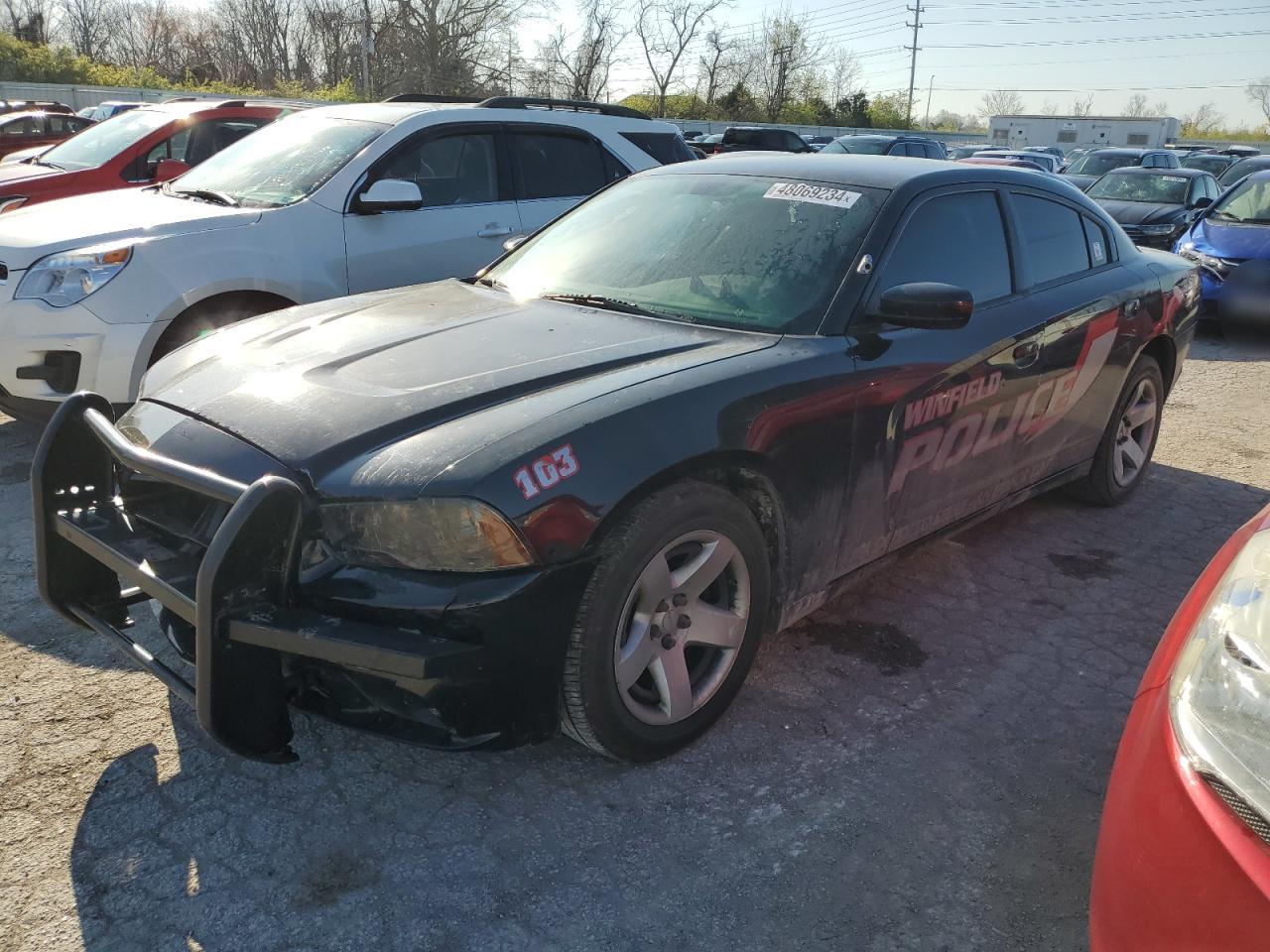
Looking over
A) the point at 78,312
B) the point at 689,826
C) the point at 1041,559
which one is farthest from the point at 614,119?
the point at 689,826

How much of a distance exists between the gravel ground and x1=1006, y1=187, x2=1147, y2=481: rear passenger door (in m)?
0.89

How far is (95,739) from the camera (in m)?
2.83

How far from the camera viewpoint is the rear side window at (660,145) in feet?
22.5

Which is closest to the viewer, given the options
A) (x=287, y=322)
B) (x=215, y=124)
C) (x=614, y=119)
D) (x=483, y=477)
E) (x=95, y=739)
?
(x=483, y=477)

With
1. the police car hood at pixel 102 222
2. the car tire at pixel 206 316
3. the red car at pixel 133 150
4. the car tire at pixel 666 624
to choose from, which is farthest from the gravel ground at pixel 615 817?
the red car at pixel 133 150

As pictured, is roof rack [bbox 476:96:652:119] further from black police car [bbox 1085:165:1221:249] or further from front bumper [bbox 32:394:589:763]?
black police car [bbox 1085:165:1221:249]

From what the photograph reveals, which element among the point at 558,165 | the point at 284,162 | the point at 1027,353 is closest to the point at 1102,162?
the point at 558,165

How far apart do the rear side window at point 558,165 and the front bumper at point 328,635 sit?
13.7ft

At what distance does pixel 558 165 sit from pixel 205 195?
6.98ft

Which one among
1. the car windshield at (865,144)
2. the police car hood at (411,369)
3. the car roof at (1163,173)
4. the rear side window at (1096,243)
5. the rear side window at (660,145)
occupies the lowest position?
the police car hood at (411,369)

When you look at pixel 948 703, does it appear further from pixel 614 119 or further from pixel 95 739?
pixel 614 119

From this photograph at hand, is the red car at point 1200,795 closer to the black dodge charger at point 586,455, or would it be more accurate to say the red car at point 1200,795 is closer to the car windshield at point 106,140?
the black dodge charger at point 586,455

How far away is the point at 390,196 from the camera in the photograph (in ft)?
17.1

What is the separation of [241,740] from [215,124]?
316 inches
